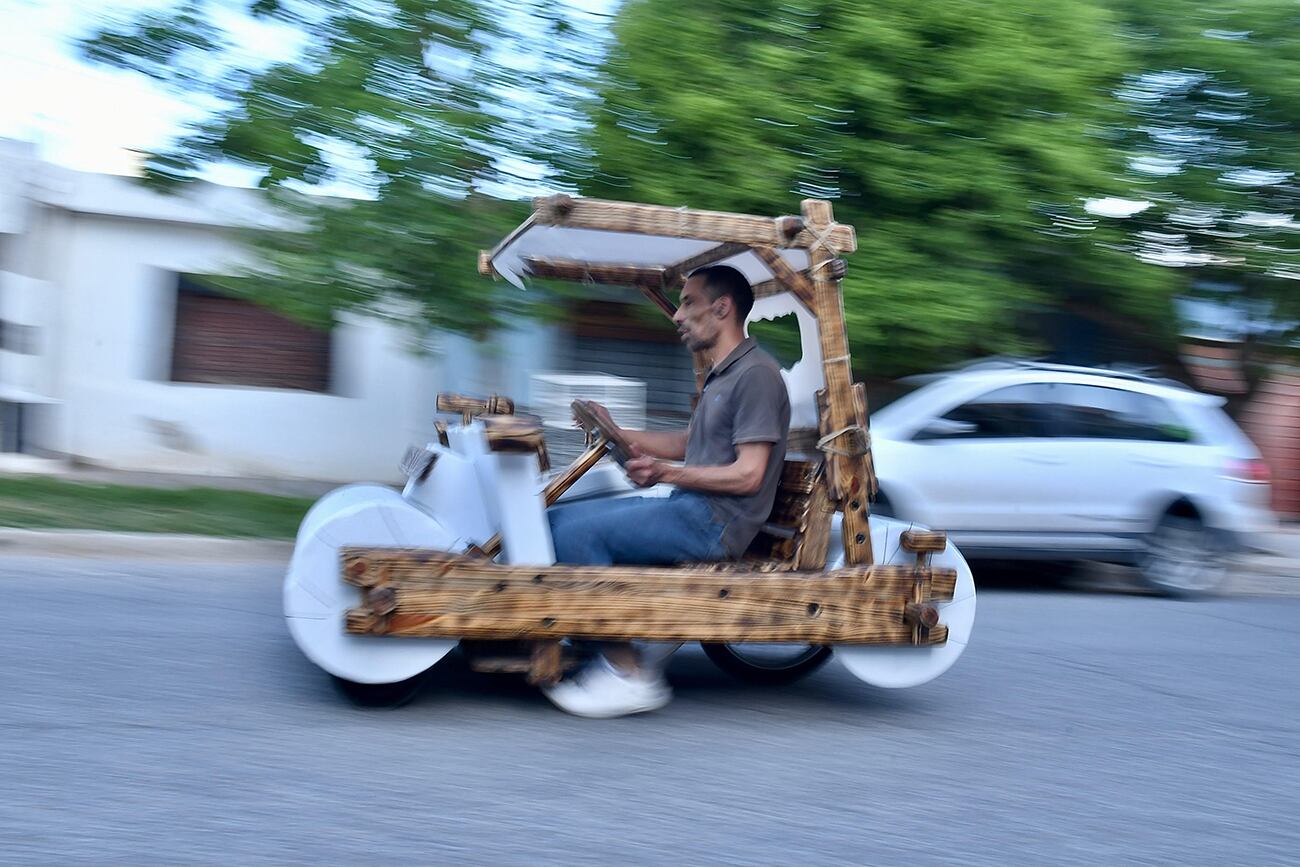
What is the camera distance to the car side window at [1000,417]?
9258mm

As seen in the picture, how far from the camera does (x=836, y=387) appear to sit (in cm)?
480

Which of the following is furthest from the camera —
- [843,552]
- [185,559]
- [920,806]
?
[185,559]

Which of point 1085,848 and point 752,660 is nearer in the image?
point 1085,848

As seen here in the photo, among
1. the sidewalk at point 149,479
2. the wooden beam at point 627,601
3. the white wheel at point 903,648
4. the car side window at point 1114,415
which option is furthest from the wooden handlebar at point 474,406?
the sidewalk at point 149,479

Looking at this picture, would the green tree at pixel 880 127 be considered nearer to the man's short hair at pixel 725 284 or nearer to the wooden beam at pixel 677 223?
the man's short hair at pixel 725 284

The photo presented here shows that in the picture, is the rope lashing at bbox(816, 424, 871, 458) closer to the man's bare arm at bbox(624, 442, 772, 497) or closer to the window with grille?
the man's bare arm at bbox(624, 442, 772, 497)

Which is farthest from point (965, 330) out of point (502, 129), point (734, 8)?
point (502, 129)

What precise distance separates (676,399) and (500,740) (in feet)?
34.8

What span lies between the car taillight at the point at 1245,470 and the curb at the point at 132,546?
6.96m

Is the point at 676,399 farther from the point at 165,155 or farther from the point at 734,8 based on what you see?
the point at 165,155

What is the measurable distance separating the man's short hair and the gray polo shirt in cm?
16

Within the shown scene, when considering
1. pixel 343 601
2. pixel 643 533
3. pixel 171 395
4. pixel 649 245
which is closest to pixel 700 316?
pixel 649 245

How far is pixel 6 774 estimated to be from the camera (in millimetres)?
3779

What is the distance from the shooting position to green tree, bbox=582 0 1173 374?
978 cm
